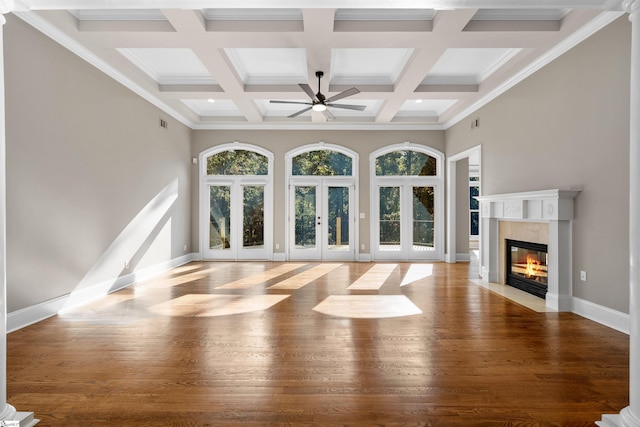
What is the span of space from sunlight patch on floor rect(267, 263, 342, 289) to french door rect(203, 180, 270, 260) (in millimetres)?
1795

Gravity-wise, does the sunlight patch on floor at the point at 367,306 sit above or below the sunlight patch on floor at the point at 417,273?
below

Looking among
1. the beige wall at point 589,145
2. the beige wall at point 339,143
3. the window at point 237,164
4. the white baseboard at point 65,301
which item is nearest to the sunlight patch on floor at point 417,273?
the beige wall at point 339,143

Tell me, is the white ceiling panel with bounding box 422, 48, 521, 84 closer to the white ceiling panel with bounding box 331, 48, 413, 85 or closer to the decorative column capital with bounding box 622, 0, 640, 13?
the white ceiling panel with bounding box 331, 48, 413, 85

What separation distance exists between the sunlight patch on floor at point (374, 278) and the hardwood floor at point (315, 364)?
3.38 feet

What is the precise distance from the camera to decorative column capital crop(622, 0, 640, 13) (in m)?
1.79

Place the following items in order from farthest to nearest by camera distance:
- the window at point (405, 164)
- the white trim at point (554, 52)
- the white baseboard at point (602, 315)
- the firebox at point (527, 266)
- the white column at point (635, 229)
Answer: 1. the window at point (405, 164)
2. the firebox at point (527, 266)
3. the white trim at point (554, 52)
4. the white baseboard at point (602, 315)
5. the white column at point (635, 229)

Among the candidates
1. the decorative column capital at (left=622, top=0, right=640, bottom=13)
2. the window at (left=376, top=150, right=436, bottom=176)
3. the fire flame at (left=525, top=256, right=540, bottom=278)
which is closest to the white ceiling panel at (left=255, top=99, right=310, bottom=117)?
the window at (left=376, top=150, right=436, bottom=176)

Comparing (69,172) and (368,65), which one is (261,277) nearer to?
(69,172)

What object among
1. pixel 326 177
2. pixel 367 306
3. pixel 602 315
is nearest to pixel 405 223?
pixel 326 177

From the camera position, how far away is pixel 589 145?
3930mm

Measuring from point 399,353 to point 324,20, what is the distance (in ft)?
11.4

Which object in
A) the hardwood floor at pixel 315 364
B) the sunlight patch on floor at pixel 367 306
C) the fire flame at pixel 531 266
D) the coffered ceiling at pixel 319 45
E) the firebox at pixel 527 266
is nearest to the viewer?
the hardwood floor at pixel 315 364

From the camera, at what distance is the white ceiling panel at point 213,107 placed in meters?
7.32

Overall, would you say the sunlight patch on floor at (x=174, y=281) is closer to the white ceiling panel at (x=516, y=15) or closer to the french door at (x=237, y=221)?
the french door at (x=237, y=221)
